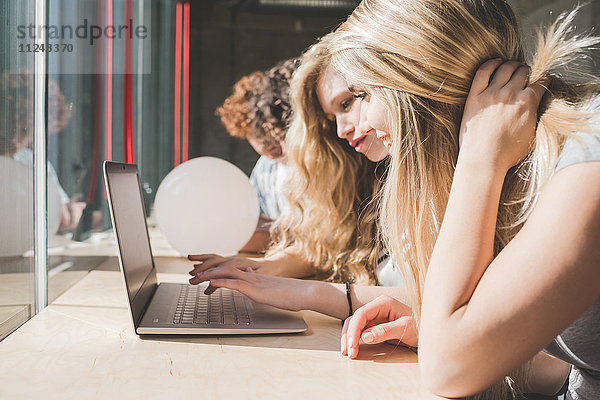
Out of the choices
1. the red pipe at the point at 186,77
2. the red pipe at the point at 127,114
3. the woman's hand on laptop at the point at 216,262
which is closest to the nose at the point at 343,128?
the woman's hand on laptop at the point at 216,262

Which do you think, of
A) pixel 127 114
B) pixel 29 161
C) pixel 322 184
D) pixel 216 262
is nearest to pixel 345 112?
pixel 322 184

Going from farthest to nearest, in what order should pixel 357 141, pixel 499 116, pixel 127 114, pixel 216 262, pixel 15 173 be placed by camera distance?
pixel 127 114
pixel 357 141
pixel 216 262
pixel 15 173
pixel 499 116

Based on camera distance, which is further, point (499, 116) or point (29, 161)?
point (29, 161)

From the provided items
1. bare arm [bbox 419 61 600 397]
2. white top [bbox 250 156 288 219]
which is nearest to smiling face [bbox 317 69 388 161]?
bare arm [bbox 419 61 600 397]

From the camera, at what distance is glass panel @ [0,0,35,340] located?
3.37ft

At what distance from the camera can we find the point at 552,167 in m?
0.74

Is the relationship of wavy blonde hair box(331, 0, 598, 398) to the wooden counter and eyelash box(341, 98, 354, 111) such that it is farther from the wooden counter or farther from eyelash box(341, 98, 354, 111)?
eyelash box(341, 98, 354, 111)

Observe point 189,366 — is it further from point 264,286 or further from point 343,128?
point 343,128

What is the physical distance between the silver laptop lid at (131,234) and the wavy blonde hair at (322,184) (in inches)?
19.2

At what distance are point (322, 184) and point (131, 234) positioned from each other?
26.8 inches

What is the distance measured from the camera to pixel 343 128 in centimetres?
169

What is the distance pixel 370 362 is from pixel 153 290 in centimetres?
57

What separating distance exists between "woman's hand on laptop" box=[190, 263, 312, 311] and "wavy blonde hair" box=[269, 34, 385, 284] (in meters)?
0.50

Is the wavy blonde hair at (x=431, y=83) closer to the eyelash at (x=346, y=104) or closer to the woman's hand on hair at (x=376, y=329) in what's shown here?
the woman's hand on hair at (x=376, y=329)
